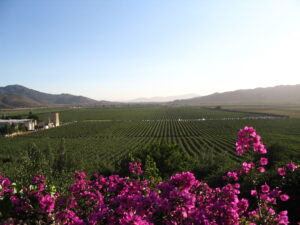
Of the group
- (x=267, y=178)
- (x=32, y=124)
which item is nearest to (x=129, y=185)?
(x=267, y=178)

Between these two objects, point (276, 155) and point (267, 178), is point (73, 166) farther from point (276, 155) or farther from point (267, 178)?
point (276, 155)

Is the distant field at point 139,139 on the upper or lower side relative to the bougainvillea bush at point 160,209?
lower

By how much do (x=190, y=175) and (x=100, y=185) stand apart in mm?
2434

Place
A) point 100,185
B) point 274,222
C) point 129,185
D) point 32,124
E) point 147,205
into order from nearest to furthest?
point 274,222, point 147,205, point 129,185, point 100,185, point 32,124

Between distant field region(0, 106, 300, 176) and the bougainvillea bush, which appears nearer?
the bougainvillea bush

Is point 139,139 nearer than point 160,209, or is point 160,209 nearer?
point 160,209

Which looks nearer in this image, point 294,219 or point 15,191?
point 15,191

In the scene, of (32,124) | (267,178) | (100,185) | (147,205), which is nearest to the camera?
(147,205)

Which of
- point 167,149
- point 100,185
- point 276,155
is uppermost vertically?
point 100,185

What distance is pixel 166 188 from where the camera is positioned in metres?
4.05

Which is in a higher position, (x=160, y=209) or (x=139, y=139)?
(x=160, y=209)

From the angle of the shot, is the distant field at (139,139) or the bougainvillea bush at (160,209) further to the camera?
the distant field at (139,139)

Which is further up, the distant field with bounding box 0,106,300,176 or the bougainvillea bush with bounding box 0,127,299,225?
the bougainvillea bush with bounding box 0,127,299,225

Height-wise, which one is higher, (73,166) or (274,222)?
(274,222)
